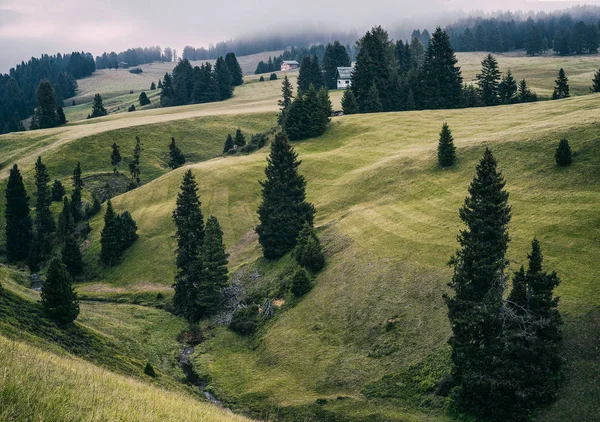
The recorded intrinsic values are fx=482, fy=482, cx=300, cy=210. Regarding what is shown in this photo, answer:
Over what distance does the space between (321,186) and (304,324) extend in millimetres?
38437

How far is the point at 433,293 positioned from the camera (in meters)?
41.4

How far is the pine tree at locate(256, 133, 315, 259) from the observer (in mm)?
65938

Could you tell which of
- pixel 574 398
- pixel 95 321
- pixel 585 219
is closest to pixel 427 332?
pixel 574 398

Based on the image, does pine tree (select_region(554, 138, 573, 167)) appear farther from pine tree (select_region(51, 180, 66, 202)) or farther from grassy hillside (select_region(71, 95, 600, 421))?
pine tree (select_region(51, 180, 66, 202))

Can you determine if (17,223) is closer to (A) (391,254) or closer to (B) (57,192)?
(B) (57,192)

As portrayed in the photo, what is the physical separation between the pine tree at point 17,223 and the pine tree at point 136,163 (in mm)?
25439

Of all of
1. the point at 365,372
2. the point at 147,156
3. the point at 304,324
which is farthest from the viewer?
the point at 147,156

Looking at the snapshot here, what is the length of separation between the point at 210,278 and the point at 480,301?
3585 centimetres

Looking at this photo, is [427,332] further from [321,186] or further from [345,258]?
[321,186]

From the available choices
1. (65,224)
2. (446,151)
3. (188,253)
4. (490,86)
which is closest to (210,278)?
(188,253)

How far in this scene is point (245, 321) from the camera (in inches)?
2067

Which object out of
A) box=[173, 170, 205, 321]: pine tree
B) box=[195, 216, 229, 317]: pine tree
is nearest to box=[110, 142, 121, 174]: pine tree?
box=[173, 170, 205, 321]: pine tree

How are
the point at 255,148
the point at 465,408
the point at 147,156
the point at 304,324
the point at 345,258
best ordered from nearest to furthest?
the point at 465,408
the point at 304,324
the point at 345,258
the point at 255,148
the point at 147,156

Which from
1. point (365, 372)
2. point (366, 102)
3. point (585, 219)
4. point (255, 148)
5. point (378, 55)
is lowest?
point (365, 372)
